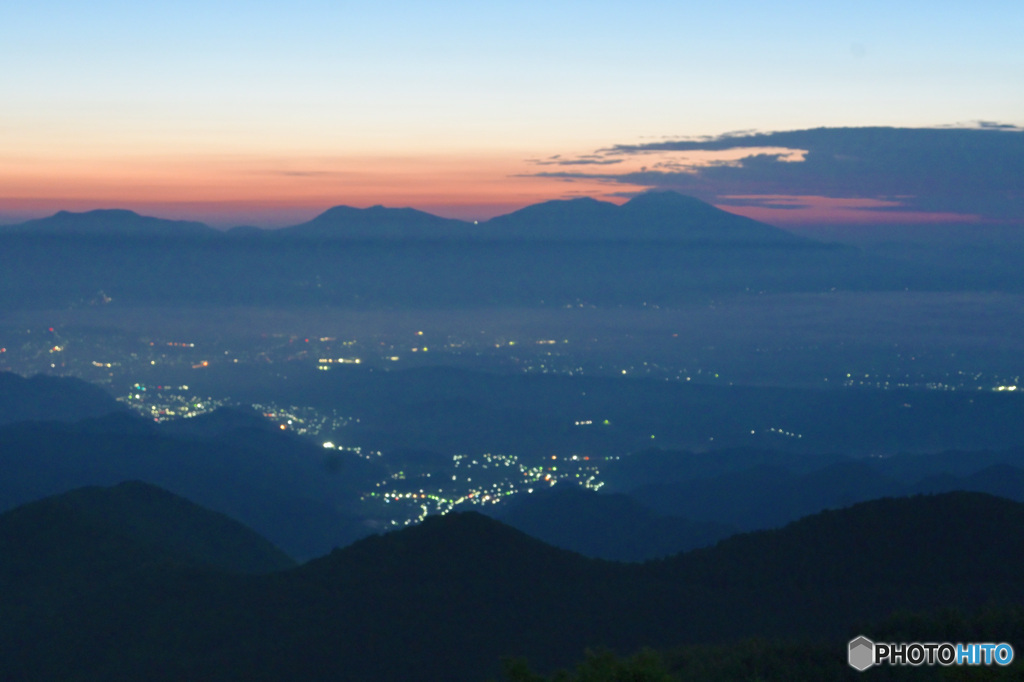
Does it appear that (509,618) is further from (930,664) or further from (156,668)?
(930,664)

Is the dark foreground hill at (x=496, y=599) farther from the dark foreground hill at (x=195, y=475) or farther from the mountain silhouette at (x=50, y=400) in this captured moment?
the mountain silhouette at (x=50, y=400)

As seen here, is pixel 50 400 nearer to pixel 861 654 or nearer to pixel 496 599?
pixel 496 599

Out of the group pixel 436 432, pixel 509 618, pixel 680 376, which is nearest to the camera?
pixel 509 618

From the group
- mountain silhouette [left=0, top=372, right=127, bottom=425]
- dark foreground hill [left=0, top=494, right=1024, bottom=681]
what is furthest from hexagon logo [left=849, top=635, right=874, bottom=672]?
mountain silhouette [left=0, top=372, right=127, bottom=425]

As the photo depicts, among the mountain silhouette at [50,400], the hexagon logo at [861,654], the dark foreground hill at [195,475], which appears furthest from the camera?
the mountain silhouette at [50,400]

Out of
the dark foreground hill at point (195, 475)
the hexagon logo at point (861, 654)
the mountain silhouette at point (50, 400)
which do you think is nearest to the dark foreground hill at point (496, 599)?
the hexagon logo at point (861, 654)

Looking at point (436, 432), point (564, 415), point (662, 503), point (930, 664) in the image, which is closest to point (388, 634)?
point (930, 664)
